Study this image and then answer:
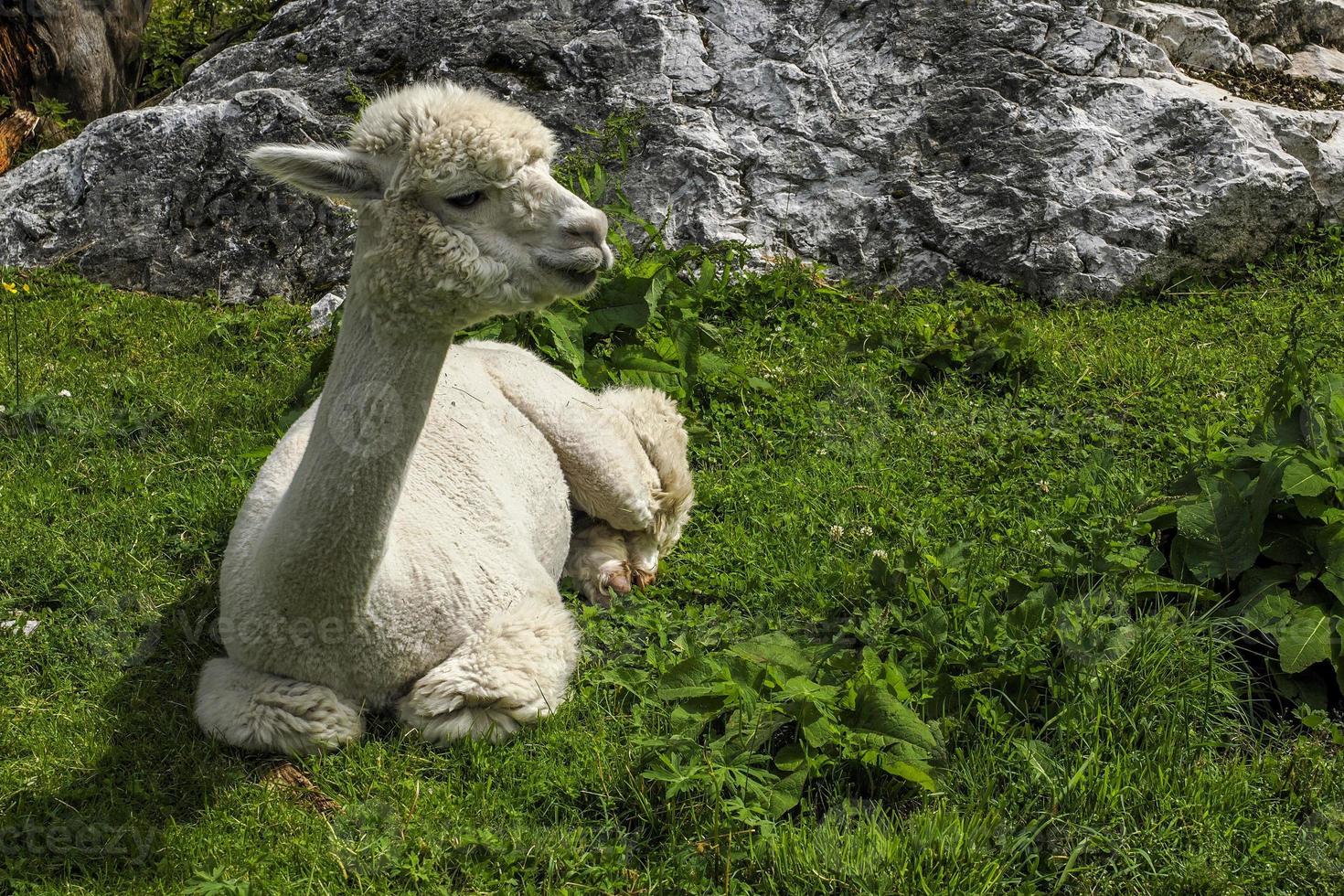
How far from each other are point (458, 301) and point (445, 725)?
1.33 m

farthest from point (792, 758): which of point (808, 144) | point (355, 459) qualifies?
point (808, 144)

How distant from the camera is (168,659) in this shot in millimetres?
3832

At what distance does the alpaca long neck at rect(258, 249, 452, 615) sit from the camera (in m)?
2.81

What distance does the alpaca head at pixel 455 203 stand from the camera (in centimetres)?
271

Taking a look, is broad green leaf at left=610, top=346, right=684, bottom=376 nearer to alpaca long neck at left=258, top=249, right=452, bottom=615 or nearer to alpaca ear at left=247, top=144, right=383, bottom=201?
alpaca long neck at left=258, top=249, right=452, bottom=615

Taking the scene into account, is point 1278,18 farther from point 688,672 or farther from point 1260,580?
point 688,672

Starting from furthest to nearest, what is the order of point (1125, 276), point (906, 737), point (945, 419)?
point (1125, 276) → point (945, 419) → point (906, 737)

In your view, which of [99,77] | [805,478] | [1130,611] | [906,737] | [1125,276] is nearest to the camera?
[906,737]

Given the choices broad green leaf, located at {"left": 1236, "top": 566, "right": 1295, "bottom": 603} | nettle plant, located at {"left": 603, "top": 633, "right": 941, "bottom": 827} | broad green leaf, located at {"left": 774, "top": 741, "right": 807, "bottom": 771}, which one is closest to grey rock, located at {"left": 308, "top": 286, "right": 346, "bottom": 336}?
nettle plant, located at {"left": 603, "top": 633, "right": 941, "bottom": 827}

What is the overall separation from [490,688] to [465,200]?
1452mm

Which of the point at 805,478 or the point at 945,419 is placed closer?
the point at 805,478

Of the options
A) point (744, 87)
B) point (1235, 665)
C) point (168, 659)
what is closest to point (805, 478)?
point (1235, 665)

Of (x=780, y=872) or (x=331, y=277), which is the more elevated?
(x=780, y=872)

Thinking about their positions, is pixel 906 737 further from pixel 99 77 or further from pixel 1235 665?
pixel 99 77
